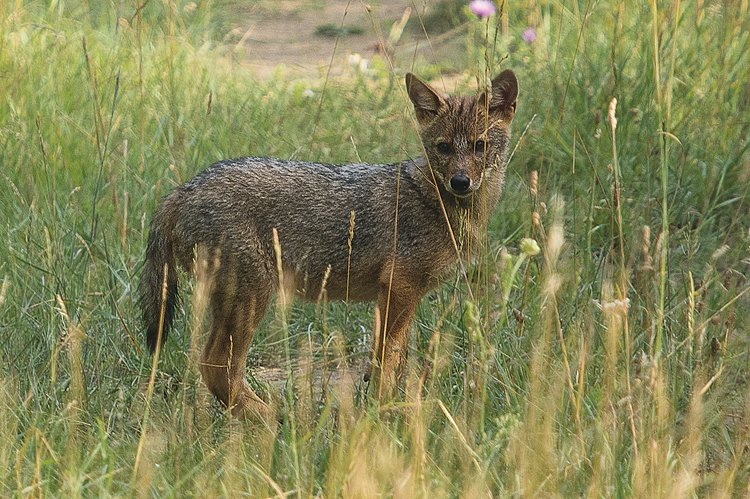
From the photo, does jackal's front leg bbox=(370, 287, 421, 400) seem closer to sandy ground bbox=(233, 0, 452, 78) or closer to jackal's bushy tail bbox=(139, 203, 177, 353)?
jackal's bushy tail bbox=(139, 203, 177, 353)

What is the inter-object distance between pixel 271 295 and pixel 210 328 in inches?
10.1

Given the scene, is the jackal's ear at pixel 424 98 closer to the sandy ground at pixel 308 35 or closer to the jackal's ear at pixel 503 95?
the jackal's ear at pixel 503 95

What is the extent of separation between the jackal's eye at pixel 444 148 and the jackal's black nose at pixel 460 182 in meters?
0.20

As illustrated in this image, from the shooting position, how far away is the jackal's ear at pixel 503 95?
14.6 ft

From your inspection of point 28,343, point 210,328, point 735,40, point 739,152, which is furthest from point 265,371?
point 735,40

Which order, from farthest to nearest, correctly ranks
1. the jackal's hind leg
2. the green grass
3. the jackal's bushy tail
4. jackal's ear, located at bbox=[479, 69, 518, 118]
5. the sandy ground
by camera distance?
the sandy ground, jackal's ear, located at bbox=[479, 69, 518, 118], the jackal's hind leg, the jackal's bushy tail, the green grass

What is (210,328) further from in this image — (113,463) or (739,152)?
(739,152)

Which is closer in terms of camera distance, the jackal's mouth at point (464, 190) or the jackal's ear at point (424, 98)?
the jackal's mouth at point (464, 190)

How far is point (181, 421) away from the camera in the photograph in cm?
366

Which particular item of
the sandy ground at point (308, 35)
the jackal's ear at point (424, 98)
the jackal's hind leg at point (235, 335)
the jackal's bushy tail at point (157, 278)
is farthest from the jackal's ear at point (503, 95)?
the sandy ground at point (308, 35)

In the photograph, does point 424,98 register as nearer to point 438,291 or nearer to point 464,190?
point 464,190

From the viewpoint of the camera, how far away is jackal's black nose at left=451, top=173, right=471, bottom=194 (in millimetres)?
4280

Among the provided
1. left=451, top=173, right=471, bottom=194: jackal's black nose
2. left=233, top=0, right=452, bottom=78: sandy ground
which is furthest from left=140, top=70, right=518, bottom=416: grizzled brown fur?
left=233, top=0, right=452, bottom=78: sandy ground

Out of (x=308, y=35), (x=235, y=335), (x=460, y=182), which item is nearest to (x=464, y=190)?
(x=460, y=182)
